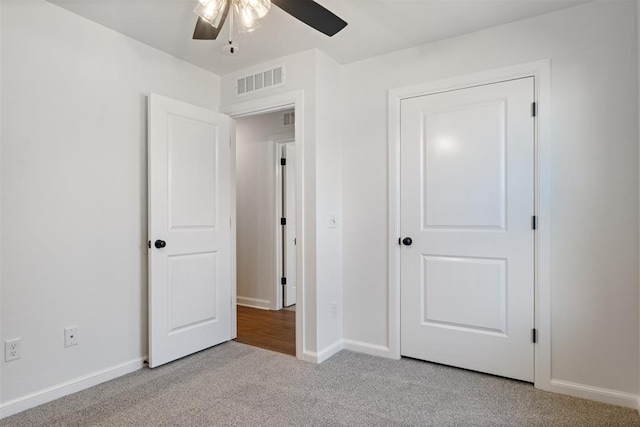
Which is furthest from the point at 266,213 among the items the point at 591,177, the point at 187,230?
the point at 591,177

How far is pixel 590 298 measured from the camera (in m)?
2.29

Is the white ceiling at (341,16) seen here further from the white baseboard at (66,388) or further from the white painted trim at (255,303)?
the white painted trim at (255,303)

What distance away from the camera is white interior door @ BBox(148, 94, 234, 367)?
2777 millimetres

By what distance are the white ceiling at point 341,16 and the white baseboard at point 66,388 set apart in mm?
2290

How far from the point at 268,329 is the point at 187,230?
4.55 feet

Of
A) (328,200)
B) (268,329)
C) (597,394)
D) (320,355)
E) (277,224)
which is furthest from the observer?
(277,224)

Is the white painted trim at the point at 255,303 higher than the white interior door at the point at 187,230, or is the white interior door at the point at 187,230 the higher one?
the white interior door at the point at 187,230

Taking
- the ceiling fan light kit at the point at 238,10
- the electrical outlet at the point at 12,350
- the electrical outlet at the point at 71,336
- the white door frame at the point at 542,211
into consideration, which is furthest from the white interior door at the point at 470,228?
the electrical outlet at the point at 12,350

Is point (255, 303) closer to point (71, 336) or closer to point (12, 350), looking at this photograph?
point (71, 336)

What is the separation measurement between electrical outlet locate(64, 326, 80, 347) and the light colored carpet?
0.31 metres

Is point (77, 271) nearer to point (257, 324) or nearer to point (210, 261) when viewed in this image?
point (210, 261)

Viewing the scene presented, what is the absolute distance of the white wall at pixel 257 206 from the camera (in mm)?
4621

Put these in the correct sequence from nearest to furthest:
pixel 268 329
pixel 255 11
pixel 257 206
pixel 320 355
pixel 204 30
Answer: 1. pixel 255 11
2. pixel 204 30
3. pixel 320 355
4. pixel 268 329
5. pixel 257 206

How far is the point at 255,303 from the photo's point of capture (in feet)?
15.6
